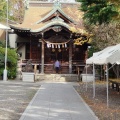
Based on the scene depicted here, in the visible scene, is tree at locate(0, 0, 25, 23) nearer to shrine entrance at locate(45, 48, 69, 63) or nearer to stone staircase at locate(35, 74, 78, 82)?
shrine entrance at locate(45, 48, 69, 63)

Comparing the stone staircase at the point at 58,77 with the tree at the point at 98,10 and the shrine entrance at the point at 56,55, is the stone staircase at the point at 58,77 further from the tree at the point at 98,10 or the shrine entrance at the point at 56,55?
the tree at the point at 98,10

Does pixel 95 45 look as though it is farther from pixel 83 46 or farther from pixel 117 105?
pixel 117 105

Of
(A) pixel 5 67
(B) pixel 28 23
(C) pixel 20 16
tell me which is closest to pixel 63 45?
(B) pixel 28 23

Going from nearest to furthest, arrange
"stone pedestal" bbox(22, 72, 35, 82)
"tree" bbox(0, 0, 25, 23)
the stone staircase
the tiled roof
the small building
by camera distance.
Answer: "stone pedestal" bbox(22, 72, 35, 82), the stone staircase, the small building, the tiled roof, "tree" bbox(0, 0, 25, 23)

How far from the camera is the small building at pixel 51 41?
104 feet

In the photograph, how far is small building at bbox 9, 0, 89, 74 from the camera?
31641 millimetres

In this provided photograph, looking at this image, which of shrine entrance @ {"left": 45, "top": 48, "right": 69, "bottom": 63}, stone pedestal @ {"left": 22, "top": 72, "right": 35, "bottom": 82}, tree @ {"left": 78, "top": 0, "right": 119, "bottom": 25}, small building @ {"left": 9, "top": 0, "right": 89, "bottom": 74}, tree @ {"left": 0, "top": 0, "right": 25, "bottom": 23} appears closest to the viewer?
tree @ {"left": 78, "top": 0, "right": 119, "bottom": 25}

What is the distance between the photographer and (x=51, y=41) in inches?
1288

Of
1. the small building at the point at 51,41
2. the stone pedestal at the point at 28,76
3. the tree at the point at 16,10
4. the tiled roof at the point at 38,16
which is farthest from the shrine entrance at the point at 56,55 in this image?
the tree at the point at 16,10

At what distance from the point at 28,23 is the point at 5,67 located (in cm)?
791

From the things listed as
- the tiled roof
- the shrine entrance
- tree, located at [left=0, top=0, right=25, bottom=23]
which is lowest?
the shrine entrance

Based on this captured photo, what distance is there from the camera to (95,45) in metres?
28.3

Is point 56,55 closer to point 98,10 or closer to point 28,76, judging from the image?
point 28,76

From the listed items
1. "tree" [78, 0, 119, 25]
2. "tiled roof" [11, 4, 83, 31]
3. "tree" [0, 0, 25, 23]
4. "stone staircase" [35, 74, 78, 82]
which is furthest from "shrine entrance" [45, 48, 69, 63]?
"tree" [78, 0, 119, 25]
